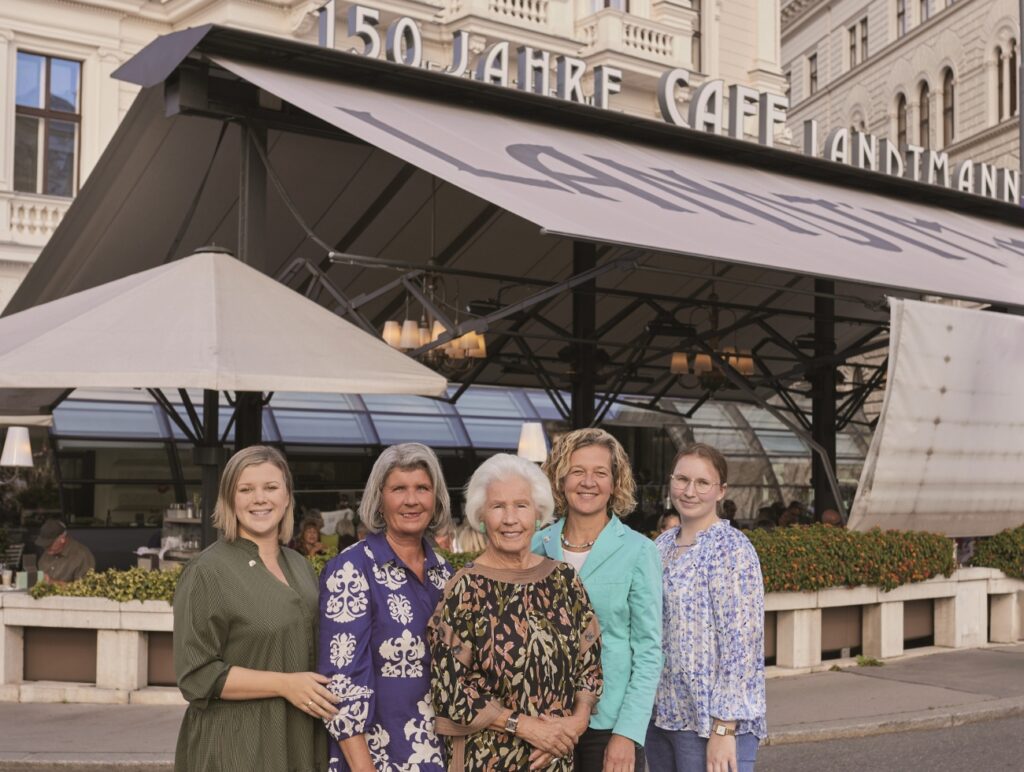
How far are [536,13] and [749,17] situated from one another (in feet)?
31.1

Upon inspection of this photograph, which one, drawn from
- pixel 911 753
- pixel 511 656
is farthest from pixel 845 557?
pixel 511 656

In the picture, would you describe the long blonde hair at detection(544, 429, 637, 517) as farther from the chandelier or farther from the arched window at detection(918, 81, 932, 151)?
the arched window at detection(918, 81, 932, 151)

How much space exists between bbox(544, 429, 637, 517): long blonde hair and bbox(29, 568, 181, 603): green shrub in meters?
5.88

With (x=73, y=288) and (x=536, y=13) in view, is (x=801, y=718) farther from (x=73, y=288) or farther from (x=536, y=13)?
(x=536, y=13)

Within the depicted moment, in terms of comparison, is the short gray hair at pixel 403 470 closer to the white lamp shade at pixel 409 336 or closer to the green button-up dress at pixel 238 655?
the green button-up dress at pixel 238 655

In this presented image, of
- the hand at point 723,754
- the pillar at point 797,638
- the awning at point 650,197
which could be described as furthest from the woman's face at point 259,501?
the pillar at point 797,638

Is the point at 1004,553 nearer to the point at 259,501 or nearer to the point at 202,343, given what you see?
the point at 202,343

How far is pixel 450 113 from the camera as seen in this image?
12672 millimetres

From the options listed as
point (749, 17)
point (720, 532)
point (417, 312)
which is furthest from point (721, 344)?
point (749, 17)

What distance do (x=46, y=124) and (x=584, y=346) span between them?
13798mm

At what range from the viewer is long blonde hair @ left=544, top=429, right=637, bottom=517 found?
187 inches

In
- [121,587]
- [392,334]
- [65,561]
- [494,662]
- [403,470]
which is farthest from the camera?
[392,334]

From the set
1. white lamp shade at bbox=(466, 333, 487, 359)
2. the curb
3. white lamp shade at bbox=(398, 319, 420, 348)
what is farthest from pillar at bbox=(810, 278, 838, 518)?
the curb

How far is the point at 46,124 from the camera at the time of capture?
83.1ft
